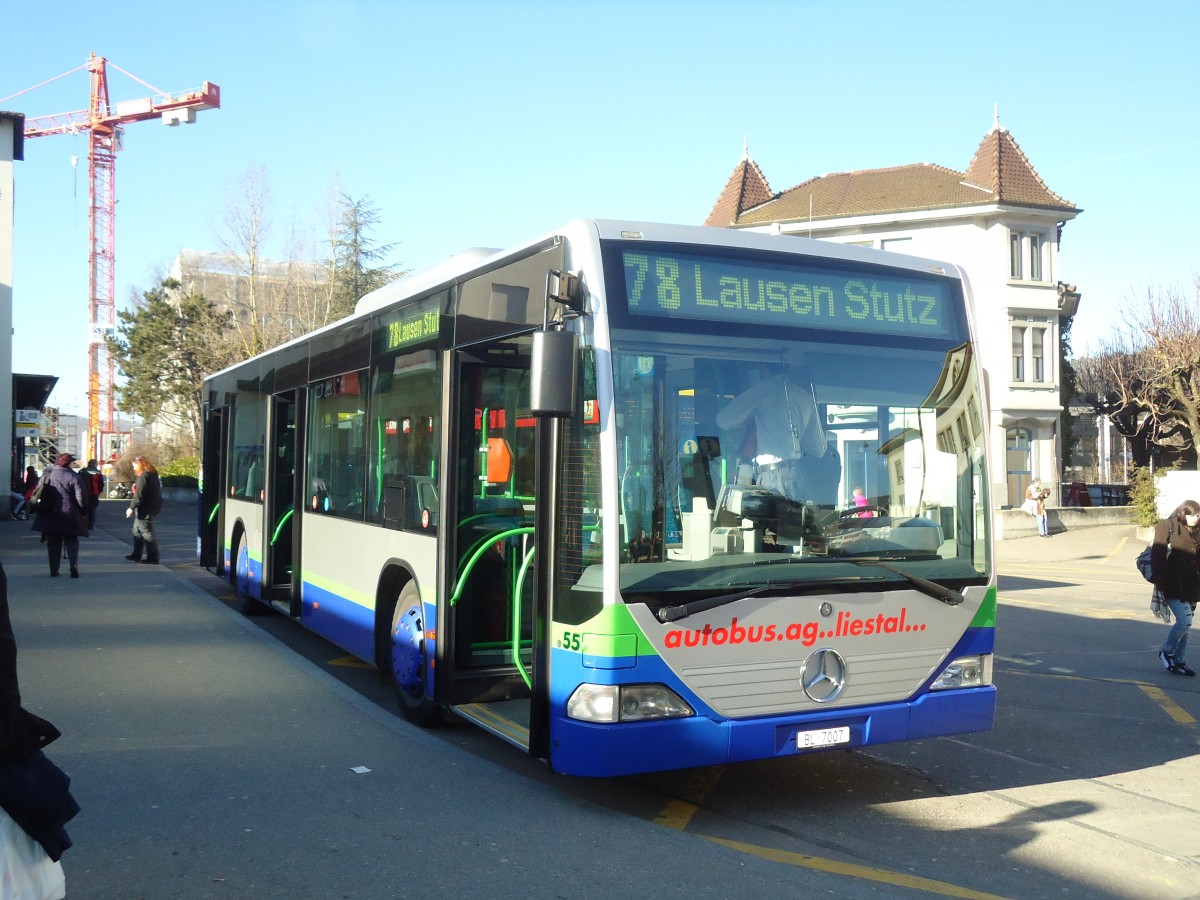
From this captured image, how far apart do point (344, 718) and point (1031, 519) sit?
96.7ft

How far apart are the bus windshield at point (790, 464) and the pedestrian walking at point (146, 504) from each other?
1572 centimetres

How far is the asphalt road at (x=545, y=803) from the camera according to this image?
4.95 metres

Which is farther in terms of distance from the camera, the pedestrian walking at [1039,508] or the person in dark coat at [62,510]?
the pedestrian walking at [1039,508]

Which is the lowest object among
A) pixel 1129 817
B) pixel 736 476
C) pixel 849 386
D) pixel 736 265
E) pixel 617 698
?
pixel 1129 817

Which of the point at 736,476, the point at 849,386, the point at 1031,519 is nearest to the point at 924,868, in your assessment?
the point at 736,476

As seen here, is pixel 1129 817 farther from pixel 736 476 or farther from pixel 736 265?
pixel 736 265

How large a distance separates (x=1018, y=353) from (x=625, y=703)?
134 feet

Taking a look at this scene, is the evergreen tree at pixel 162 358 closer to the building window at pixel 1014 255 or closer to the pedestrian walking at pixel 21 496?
the pedestrian walking at pixel 21 496

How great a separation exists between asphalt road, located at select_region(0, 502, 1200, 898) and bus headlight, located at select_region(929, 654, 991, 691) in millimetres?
636

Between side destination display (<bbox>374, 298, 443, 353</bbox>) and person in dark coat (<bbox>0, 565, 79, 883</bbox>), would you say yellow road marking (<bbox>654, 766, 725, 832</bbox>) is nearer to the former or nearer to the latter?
person in dark coat (<bbox>0, 565, 79, 883</bbox>)

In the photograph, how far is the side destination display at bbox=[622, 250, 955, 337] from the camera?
226 inches

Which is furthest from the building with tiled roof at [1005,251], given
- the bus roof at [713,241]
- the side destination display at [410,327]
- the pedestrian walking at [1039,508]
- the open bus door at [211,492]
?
the bus roof at [713,241]

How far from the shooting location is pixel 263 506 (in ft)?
40.9

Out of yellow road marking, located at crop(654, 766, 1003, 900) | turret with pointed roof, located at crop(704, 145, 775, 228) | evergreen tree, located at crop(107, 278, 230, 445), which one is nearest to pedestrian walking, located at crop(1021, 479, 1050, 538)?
turret with pointed roof, located at crop(704, 145, 775, 228)
